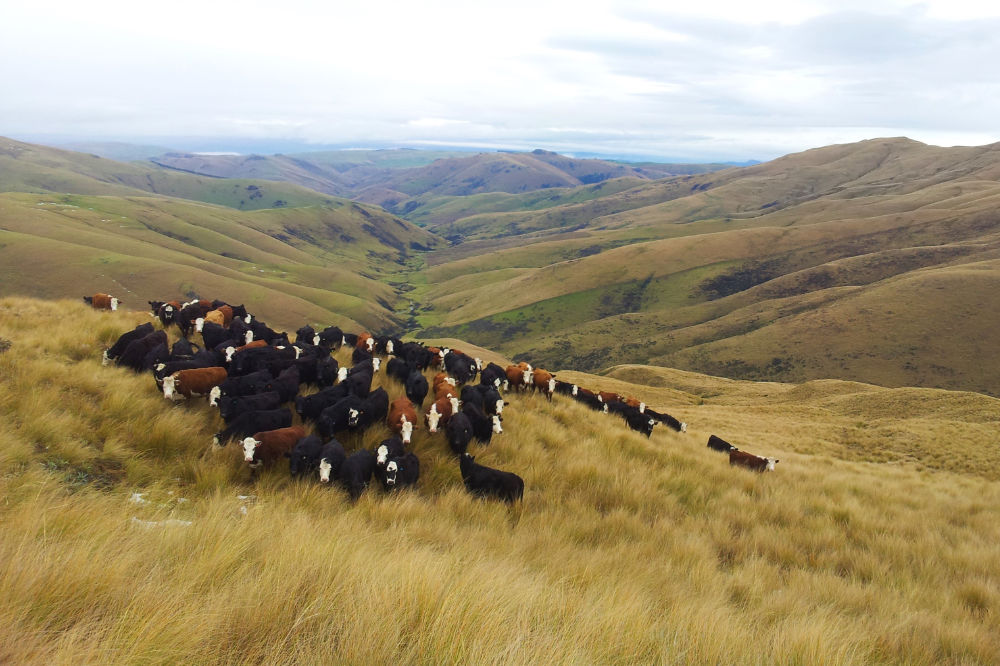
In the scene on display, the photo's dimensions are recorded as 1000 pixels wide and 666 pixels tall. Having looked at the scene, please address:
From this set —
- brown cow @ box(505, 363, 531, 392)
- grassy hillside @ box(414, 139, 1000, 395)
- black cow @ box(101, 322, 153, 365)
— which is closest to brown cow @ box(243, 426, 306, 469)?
black cow @ box(101, 322, 153, 365)

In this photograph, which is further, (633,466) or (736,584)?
(633,466)

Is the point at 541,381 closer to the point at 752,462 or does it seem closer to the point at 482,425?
the point at 482,425

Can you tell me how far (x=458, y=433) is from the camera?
9.73m

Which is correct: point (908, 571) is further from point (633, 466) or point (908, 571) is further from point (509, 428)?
point (509, 428)

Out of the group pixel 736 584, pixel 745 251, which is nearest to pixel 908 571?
pixel 736 584

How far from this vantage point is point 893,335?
106 m

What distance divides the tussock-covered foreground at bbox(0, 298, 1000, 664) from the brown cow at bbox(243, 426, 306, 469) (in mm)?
→ 283

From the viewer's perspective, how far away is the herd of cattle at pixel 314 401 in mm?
7988

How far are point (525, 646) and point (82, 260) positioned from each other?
165 meters

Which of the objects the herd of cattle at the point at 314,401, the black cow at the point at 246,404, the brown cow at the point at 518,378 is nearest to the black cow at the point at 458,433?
the herd of cattle at the point at 314,401

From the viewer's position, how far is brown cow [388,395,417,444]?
9328 millimetres

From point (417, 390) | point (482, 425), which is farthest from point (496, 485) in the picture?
point (417, 390)

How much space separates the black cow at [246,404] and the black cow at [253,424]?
0.22m

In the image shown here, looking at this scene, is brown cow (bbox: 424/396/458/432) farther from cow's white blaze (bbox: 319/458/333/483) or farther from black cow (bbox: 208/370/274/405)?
black cow (bbox: 208/370/274/405)
